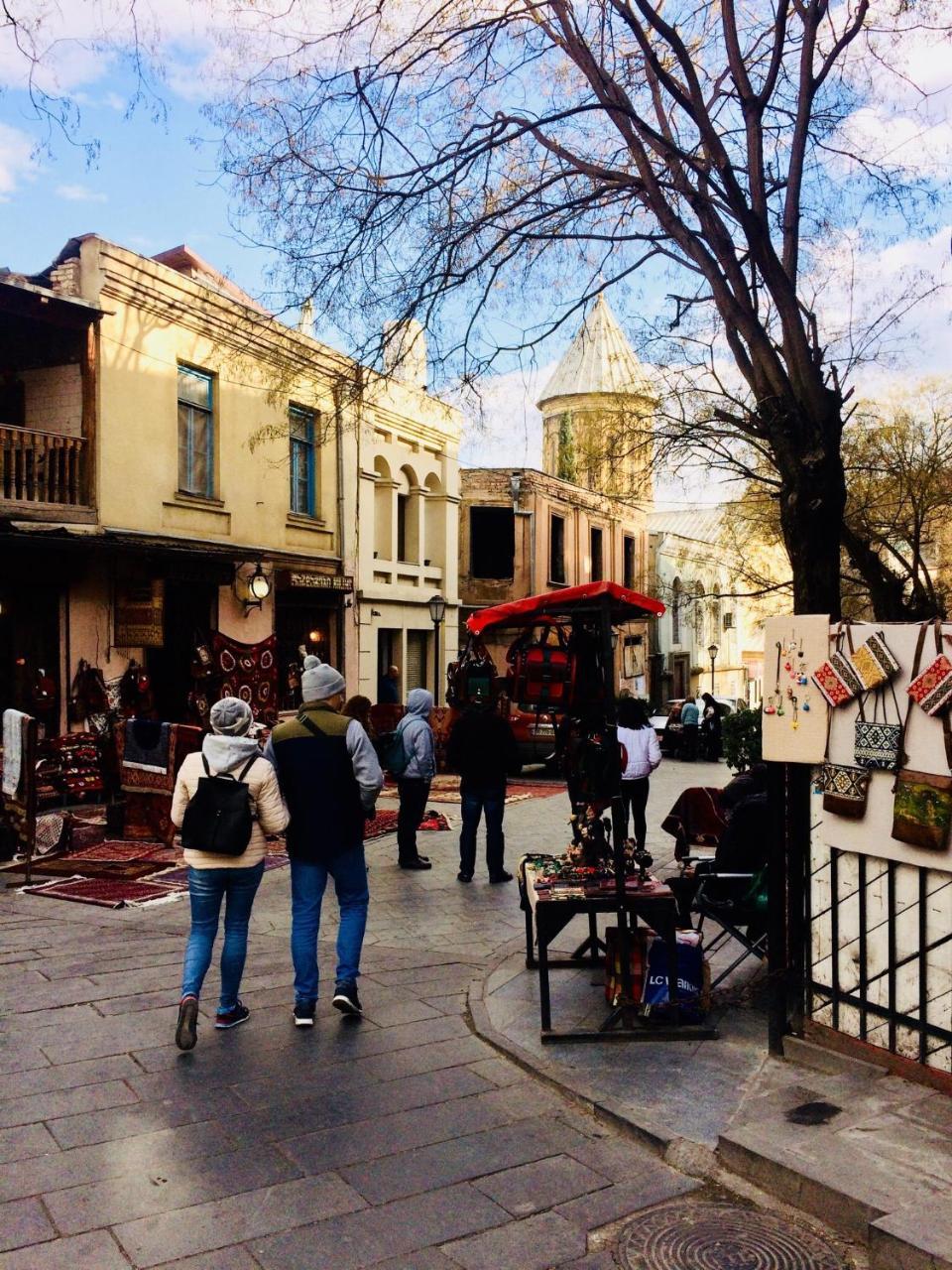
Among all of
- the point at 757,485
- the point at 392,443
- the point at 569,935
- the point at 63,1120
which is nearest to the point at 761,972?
the point at 569,935

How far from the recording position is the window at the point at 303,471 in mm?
19020

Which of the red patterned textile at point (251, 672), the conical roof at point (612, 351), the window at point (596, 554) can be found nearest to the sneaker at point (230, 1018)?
the conical roof at point (612, 351)

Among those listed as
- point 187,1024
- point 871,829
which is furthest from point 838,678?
point 187,1024

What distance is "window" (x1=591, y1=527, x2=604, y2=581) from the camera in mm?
36312

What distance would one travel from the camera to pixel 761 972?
21.1 feet

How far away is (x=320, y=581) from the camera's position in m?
18.8

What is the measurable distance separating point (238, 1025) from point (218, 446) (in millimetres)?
12673

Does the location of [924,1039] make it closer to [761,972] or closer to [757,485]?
[761,972]

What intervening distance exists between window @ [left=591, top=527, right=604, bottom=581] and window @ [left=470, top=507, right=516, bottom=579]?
5933 mm

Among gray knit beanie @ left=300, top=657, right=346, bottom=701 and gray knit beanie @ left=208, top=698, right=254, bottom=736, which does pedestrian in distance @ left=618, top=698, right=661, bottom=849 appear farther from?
gray knit beanie @ left=208, top=698, right=254, bottom=736

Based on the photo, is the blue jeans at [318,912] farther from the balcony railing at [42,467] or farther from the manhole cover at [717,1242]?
the balcony railing at [42,467]

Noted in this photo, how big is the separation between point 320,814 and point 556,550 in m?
28.3

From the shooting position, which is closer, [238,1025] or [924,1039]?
[924,1039]

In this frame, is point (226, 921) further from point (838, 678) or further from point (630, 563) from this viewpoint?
point (630, 563)
